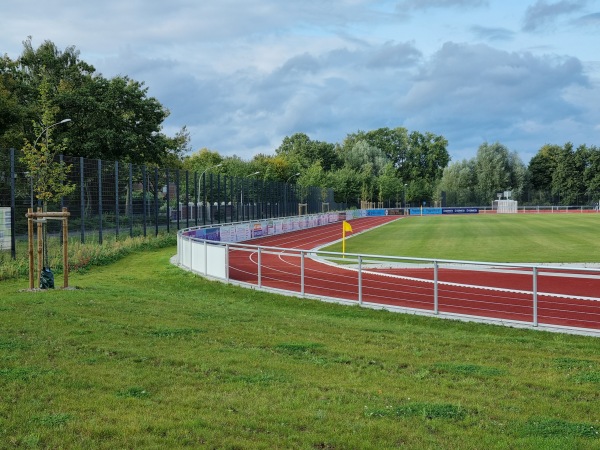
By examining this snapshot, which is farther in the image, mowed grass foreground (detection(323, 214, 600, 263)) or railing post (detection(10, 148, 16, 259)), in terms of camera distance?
mowed grass foreground (detection(323, 214, 600, 263))

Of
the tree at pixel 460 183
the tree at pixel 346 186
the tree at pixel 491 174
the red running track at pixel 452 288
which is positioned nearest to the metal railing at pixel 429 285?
the red running track at pixel 452 288

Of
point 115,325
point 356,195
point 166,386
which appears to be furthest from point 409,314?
point 356,195

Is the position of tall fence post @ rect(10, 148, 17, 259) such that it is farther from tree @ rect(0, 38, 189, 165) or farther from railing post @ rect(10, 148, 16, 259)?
tree @ rect(0, 38, 189, 165)

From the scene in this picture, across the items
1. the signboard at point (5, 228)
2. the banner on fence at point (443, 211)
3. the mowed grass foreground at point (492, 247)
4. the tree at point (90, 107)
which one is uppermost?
the tree at point (90, 107)

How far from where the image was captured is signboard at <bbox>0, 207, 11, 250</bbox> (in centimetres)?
2306

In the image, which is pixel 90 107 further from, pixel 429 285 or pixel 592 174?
pixel 592 174

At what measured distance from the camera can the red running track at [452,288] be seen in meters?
14.3

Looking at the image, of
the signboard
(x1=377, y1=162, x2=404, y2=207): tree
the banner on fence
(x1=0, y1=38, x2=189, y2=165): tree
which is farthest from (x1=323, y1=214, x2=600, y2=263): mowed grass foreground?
(x1=377, y1=162, x2=404, y2=207): tree

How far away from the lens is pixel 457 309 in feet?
48.5

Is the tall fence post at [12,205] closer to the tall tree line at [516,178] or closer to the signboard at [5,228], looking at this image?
the signboard at [5,228]

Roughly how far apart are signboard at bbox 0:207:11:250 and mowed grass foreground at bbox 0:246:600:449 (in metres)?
11.7

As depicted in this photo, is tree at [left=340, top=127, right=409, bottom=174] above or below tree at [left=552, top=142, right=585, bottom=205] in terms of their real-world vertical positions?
above

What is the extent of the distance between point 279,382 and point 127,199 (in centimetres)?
2721

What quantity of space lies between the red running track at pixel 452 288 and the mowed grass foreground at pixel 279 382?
2.15 meters
